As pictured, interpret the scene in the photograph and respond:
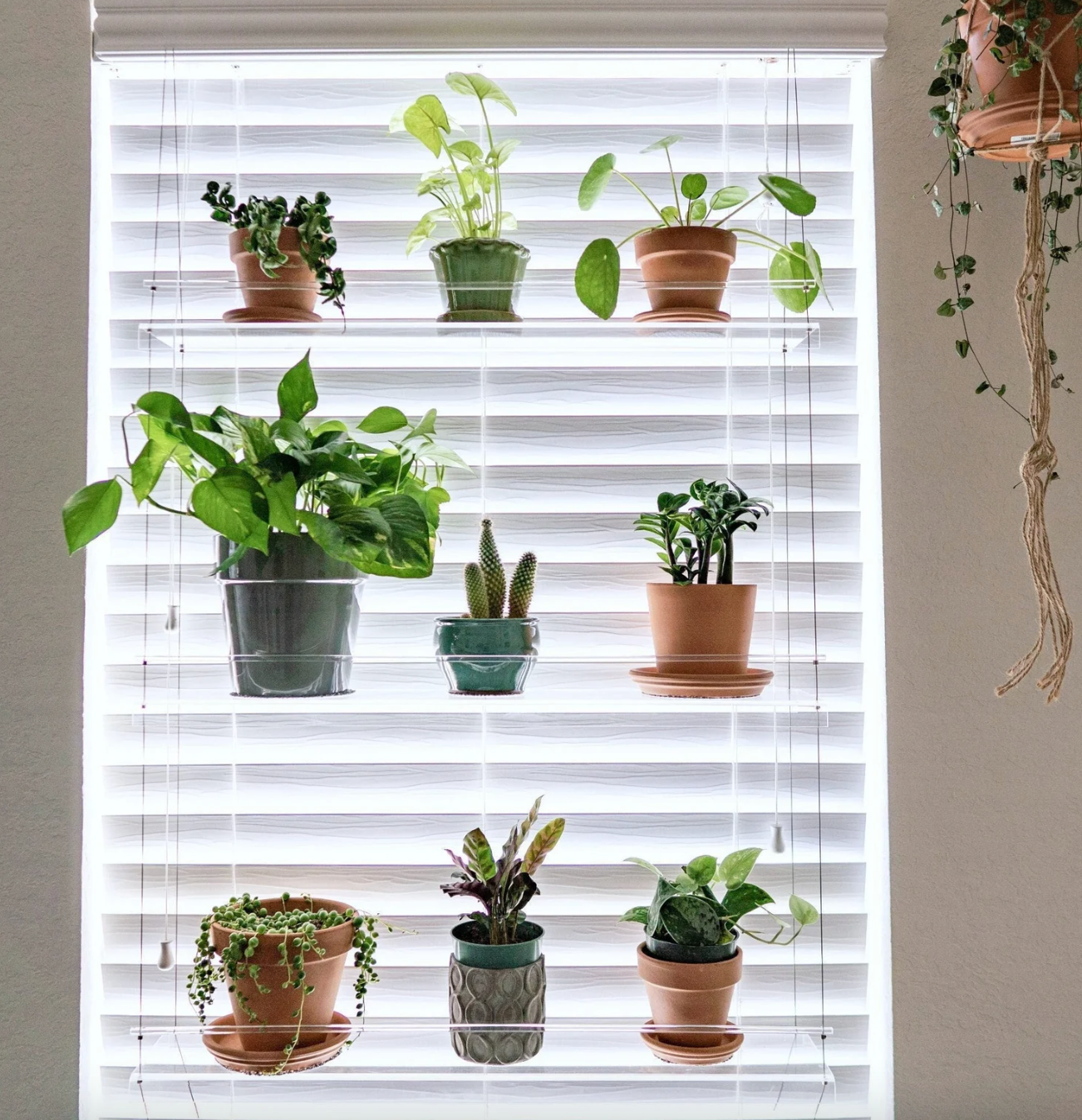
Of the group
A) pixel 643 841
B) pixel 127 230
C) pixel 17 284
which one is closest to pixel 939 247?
pixel 643 841

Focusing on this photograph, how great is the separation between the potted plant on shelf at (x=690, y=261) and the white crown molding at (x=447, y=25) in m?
0.24

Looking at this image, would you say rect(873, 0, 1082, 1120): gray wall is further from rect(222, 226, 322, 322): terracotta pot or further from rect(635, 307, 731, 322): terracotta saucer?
rect(222, 226, 322, 322): terracotta pot

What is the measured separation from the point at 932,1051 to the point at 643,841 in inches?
18.8

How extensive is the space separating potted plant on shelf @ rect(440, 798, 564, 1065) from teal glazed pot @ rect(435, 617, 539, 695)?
0.56 feet

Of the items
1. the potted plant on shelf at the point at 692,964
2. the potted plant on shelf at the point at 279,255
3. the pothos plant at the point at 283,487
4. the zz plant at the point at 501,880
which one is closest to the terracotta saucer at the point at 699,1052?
the potted plant on shelf at the point at 692,964

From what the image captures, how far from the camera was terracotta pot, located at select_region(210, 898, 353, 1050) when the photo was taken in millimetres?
1182

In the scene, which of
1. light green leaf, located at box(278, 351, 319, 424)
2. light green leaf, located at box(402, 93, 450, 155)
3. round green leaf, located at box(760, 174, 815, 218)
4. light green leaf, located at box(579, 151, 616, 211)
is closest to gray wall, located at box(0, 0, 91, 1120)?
light green leaf, located at box(278, 351, 319, 424)

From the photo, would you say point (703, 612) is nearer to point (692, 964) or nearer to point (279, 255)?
point (692, 964)

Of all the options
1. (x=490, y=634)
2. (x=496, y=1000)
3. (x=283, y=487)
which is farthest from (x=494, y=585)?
(x=496, y=1000)

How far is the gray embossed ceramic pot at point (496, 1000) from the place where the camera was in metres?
1.19

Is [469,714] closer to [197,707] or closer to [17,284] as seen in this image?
[197,707]

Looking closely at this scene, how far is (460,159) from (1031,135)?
2.46 feet

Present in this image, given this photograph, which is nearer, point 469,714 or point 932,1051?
point 932,1051

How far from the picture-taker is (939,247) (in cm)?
137
